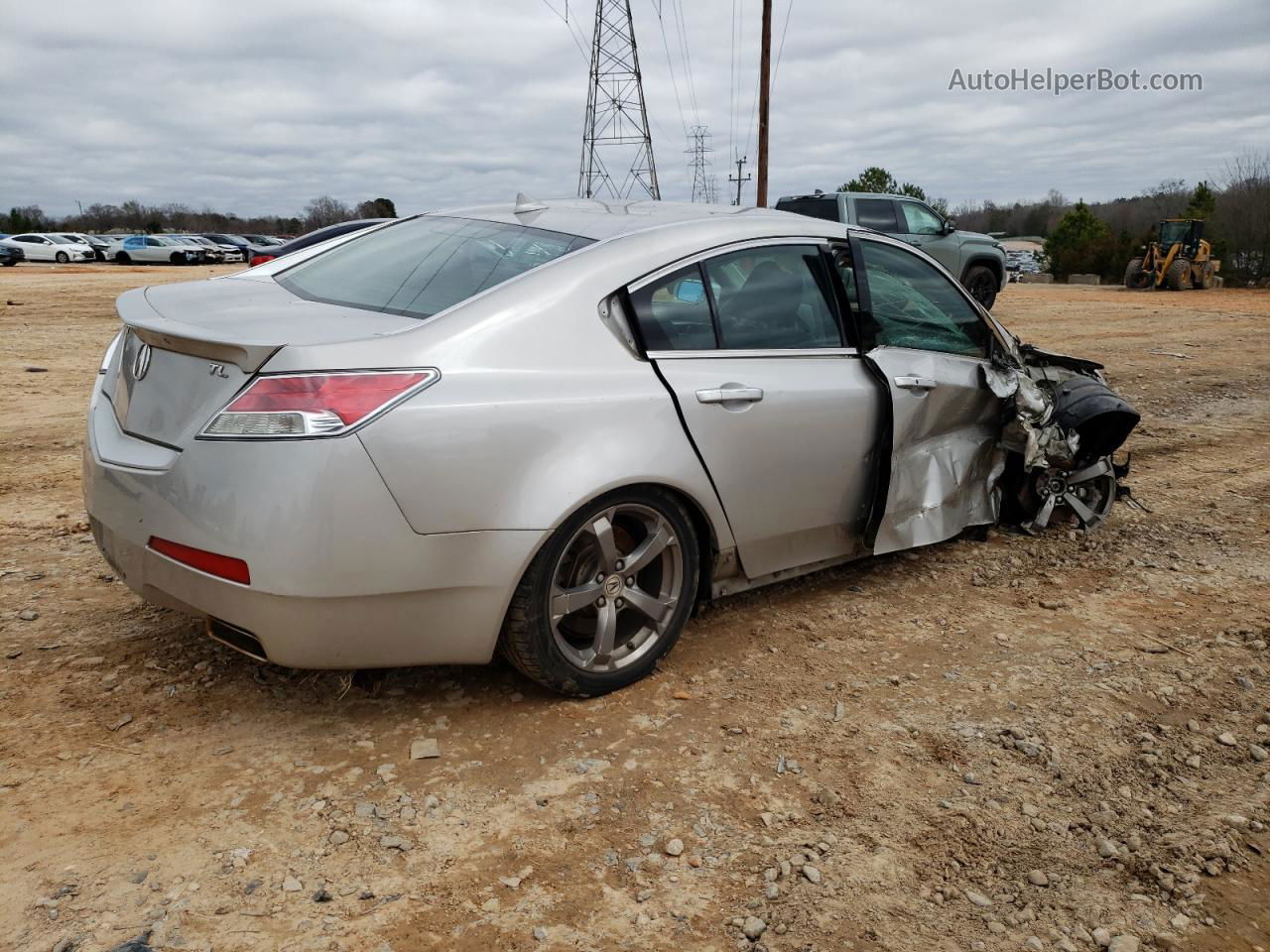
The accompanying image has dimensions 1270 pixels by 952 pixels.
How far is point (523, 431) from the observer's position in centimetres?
289

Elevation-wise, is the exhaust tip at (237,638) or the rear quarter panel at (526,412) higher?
the rear quarter panel at (526,412)

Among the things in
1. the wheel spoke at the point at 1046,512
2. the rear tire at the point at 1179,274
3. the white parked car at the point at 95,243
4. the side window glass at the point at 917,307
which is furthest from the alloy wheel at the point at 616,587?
the white parked car at the point at 95,243

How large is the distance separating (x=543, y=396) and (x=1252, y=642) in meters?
2.99

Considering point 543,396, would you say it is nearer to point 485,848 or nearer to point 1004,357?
point 485,848

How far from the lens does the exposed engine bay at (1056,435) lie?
15.5ft

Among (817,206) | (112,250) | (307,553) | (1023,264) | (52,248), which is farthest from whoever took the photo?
(1023,264)

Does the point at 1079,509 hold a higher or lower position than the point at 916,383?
lower

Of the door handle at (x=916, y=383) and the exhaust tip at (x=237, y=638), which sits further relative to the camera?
the door handle at (x=916, y=383)

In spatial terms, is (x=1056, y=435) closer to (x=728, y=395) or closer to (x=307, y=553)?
(x=728, y=395)

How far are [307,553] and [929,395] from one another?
2.70 meters

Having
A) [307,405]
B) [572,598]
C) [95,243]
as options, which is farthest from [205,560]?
[95,243]

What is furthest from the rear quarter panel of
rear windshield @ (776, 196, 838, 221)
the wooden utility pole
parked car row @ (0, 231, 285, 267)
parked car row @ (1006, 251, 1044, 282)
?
parked car row @ (1006, 251, 1044, 282)

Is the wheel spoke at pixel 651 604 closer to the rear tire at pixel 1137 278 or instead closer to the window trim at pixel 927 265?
the window trim at pixel 927 265

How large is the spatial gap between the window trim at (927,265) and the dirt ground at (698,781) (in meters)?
1.04
